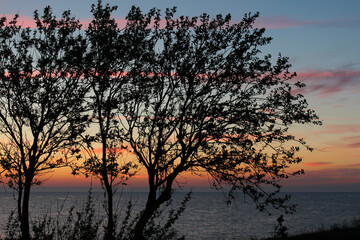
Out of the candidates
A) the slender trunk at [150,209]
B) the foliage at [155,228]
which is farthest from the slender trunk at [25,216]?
the slender trunk at [150,209]

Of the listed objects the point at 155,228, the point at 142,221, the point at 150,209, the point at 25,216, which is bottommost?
the point at 155,228

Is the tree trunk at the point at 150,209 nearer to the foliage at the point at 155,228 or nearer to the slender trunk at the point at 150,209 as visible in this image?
the slender trunk at the point at 150,209

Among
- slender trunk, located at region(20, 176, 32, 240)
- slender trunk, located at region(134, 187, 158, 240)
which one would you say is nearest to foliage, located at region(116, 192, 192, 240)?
slender trunk, located at region(134, 187, 158, 240)

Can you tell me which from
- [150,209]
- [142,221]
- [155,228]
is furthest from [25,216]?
[155,228]

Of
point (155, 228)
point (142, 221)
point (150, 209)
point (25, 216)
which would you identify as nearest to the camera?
point (155, 228)

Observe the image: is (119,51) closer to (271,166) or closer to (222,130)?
(222,130)

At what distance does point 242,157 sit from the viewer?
1917 centimetres

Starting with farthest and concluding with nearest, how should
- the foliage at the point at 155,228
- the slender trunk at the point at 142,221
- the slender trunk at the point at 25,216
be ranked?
1. the slender trunk at the point at 25,216
2. the slender trunk at the point at 142,221
3. the foliage at the point at 155,228

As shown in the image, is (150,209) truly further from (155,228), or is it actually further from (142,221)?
(155,228)

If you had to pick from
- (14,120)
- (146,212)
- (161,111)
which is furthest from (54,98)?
(146,212)

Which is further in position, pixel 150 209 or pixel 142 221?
pixel 150 209

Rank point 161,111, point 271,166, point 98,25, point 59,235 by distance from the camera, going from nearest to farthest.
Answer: point 59,235, point 271,166, point 161,111, point 98,25

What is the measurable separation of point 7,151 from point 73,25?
783cm

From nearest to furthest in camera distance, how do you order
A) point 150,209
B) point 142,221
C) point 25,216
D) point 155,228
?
point 155,228, point 142,221, point 150,209, point 25,216
